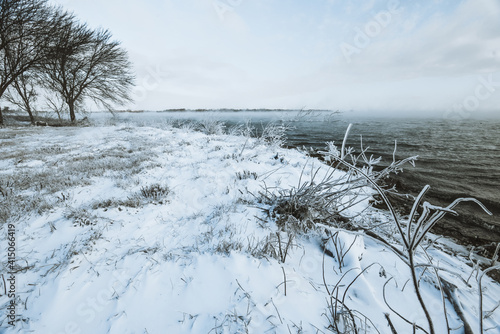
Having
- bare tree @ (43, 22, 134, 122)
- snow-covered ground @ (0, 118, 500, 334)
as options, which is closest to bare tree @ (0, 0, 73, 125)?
bare tree @ (43, 22, 134, 122)

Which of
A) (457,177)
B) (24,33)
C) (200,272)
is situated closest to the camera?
(200,272)

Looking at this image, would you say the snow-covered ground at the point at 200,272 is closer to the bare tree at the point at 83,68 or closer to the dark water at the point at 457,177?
the dark water at the point at 457,177

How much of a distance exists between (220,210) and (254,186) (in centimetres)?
104

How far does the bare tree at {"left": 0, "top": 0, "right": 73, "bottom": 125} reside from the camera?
11.4 metres

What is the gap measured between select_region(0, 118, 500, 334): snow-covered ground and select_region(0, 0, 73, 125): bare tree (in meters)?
14.9

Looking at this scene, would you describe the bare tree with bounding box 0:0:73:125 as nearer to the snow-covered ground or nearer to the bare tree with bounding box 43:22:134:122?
the bare tree with bounding box 43:22:134:122

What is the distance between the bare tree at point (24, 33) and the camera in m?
11.4

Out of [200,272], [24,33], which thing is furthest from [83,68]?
[200,272]

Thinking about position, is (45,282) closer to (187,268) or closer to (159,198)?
(187,268)

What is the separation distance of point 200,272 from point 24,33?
61.4 ft

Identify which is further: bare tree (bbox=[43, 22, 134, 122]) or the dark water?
bare tree (bbox=[43, 22, 134, 122])

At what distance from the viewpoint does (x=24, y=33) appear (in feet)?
40.0

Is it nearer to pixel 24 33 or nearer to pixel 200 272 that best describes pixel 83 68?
pixel 24 33

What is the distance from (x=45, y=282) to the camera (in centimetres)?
162
